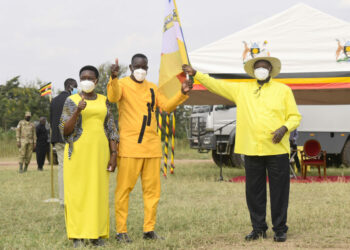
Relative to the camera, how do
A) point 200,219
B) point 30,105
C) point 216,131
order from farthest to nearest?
1. point 30,105
2. point 216,131
3. point 200,219

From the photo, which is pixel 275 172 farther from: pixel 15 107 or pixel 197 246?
pixel 15 107

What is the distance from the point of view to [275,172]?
5.66 m

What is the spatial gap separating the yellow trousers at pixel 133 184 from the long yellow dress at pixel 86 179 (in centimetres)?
25

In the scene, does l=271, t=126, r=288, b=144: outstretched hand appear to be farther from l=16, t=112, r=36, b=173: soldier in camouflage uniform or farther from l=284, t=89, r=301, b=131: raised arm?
l=16, t=112, r=36, b=173: soldier in camouflage uniform

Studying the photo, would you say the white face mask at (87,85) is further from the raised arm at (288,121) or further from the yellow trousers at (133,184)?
the raised arm at (288,121)

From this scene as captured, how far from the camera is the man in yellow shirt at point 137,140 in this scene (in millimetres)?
5504

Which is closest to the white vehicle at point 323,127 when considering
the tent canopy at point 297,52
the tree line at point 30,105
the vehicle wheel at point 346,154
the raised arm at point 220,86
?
the vehicle wheel at point 346,154

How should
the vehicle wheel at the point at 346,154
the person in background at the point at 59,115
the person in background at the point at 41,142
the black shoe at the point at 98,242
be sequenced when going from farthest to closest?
the person in background at the point at 41,142 → the vehicle wheel at the point at 346,154 → the person in background at the point at 59,115 → the black shoe at the point at 98,242

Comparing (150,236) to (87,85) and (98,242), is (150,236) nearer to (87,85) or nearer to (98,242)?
(98,242)

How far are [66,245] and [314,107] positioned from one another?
1170cm

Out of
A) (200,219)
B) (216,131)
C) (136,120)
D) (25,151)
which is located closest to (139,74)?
(136,120)

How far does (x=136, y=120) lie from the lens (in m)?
5.52

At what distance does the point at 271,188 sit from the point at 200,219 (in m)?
1.53

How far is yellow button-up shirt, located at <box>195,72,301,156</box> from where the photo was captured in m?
5.59
